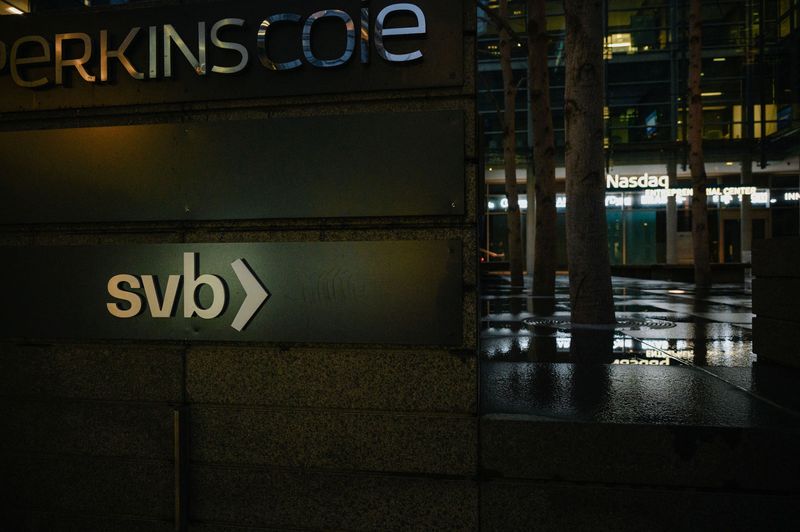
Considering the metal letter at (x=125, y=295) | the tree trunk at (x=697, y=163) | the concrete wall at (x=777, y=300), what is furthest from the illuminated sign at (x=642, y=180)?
the metal letter at (x=125, y=295)

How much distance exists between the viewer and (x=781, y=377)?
3.85m

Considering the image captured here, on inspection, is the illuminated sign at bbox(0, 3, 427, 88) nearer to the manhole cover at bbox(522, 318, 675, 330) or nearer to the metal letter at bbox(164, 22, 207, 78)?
the metal letter at bbox(164, 22, 207, 78)

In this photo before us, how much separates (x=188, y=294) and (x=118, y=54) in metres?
1.37

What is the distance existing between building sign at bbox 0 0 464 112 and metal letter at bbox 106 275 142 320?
0.98 metres

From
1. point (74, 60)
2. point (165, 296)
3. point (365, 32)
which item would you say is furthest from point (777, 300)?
point (74, 60)

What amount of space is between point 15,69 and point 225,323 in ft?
6.17

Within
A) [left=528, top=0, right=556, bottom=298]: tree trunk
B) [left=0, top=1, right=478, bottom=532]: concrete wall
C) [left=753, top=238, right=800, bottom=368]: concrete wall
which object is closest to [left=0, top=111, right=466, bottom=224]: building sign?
[left=0, top=1, right=478, bottom=532]: concrete wall

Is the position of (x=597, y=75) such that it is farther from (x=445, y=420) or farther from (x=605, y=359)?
(x=445, y=420)

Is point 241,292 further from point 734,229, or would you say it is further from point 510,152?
point 734,229

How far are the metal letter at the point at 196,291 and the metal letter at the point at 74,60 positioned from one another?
3.83ft

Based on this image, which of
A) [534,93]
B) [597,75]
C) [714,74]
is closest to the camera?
[597,75]

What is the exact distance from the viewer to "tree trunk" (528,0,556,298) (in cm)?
1292

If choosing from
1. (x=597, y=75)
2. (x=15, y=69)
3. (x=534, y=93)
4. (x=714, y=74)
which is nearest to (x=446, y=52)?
(x=15, y=69)

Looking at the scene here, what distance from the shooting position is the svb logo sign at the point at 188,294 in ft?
9.80
